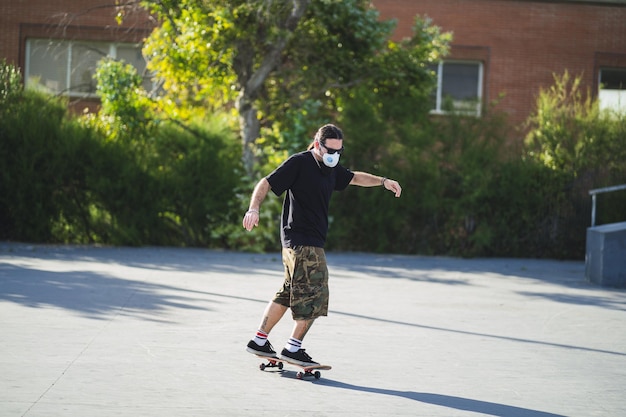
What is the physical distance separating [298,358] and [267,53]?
11.4 meters

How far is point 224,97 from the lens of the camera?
17.8 metres

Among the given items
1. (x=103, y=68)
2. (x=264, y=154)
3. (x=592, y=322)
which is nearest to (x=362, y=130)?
(x=264, y=154)

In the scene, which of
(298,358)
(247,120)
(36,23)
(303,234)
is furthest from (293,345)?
(36,23)

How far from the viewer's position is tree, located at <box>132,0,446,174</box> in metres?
16.4

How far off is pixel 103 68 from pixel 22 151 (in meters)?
2.17

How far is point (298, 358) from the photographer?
6.70 m

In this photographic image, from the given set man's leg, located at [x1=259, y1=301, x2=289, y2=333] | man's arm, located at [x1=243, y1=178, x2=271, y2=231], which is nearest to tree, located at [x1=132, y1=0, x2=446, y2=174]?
man's arm, located at [x1=243, y1=178, x2=271, y2=231]

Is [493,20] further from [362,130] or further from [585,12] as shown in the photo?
[362,130]

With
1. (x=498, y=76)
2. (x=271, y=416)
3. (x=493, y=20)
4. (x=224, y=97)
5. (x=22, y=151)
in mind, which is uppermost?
(x=493, y=20)

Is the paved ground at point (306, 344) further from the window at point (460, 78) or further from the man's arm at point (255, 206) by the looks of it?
the window at point (460, 78)

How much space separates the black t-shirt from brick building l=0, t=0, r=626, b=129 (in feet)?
57.5

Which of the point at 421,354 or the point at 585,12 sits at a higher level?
the point at 585,12

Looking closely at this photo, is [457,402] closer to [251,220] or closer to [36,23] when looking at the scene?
[251,220]

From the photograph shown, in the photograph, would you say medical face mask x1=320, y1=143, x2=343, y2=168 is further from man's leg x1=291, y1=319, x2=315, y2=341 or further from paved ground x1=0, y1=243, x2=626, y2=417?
Result: paved ground x1=0, y1=243, x2=626, y2=417
